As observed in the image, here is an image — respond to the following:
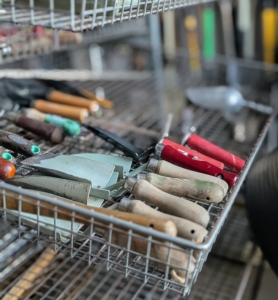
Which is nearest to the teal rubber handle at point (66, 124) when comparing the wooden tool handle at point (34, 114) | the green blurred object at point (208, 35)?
the wooden tool handle at point (34, 114)

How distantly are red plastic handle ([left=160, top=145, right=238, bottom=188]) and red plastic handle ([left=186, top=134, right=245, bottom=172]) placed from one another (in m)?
0.06

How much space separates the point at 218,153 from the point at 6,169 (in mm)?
320

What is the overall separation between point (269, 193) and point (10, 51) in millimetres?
587

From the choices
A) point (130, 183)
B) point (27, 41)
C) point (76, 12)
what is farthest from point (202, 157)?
point (27, 41)

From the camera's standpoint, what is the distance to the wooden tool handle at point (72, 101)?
903 millimetres

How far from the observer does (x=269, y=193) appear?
0.71 m

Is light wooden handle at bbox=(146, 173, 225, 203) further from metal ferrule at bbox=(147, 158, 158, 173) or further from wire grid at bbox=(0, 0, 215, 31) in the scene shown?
wire grid at bbox=(0, 0, 215, 31)

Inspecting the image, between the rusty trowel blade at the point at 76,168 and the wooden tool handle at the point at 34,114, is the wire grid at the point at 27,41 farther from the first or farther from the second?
the rusty trowel blade at the point at 76,168

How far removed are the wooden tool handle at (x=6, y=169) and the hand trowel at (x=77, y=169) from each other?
0.03 metres

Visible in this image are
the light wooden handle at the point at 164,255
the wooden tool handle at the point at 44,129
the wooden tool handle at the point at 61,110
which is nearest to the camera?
the light wooden handle at the point at 164,255

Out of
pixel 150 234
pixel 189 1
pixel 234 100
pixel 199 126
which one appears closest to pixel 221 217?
pixel 150 234

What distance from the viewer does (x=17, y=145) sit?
602 mm

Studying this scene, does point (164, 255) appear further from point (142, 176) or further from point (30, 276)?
point (30, 276)

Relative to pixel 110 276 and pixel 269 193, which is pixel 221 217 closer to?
pixel 269 193
